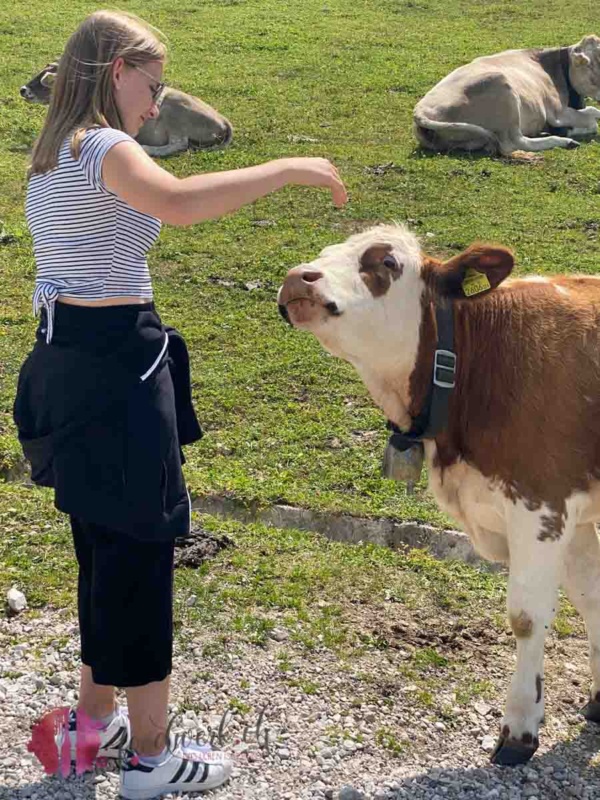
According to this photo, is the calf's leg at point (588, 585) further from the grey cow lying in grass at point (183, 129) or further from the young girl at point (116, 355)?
the grey cow lying in grass at point (183, 129)

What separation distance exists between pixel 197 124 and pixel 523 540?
10.6 meters

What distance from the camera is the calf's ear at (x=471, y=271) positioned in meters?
3.96

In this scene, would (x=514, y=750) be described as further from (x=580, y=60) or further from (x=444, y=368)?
(x=580, y=60)

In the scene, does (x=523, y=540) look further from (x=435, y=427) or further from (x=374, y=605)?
(x=374, y=605)

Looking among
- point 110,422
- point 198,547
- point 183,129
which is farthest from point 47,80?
point 110,422

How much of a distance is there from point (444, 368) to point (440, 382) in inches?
2.0

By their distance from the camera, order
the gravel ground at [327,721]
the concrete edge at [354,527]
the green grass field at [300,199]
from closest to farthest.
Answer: the gravel ground at [327,721], the concrete edge at [354,527], the green grass field at [300,199]

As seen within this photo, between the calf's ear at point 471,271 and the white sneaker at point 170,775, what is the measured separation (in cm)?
180

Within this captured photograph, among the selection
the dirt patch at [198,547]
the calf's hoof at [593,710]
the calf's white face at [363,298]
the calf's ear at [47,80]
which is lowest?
the dirt patch at [198,547]

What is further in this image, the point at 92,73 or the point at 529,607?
the point at 529,607

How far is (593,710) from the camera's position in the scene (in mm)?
4355

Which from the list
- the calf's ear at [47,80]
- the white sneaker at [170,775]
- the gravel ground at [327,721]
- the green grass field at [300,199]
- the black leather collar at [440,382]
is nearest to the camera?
the white sneaker at [170,775]

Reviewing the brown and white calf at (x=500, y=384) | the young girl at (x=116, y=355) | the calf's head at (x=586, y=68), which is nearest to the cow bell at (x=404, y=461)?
the brown and white calf at (x=500, y=384)

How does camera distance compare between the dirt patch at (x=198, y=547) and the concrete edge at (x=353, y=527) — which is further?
the concrete edge at (x=353, y=527)
